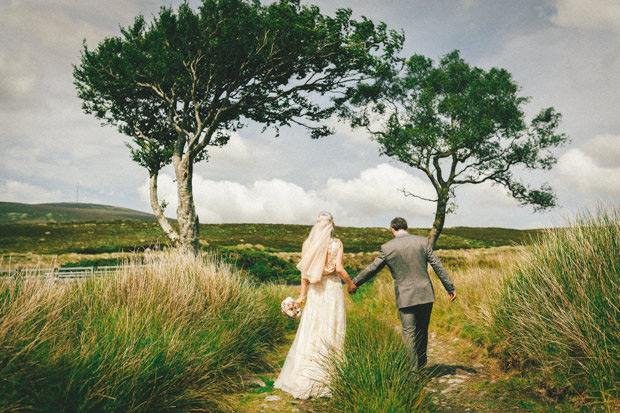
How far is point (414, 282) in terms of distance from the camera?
18.7ft

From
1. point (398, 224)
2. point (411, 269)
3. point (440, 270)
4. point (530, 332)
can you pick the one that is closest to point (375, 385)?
point (411, 269)

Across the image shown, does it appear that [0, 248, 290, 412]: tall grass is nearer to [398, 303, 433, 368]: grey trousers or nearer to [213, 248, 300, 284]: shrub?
[398, 303, 433, 368]: grey trousers

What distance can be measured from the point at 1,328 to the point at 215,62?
48.2 feet

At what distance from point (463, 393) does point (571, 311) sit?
6.57 ft

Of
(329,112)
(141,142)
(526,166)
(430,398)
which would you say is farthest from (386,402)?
(526,166)

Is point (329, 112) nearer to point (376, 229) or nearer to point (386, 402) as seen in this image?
point (386, 402)

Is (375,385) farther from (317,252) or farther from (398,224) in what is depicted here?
(398,224)

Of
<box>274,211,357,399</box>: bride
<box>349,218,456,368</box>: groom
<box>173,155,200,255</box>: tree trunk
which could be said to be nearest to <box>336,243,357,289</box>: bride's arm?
<box>274,211,357,399</box>: bride

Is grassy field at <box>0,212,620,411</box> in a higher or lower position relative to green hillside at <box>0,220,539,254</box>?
higher

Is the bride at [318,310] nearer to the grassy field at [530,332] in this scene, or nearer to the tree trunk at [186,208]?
the grassy field at [530,332]

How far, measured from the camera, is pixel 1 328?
132 inches

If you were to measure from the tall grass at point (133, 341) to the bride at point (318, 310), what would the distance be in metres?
1.11

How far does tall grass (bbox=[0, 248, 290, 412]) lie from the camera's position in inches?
132

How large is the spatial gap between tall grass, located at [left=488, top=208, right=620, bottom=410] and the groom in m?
1.35
